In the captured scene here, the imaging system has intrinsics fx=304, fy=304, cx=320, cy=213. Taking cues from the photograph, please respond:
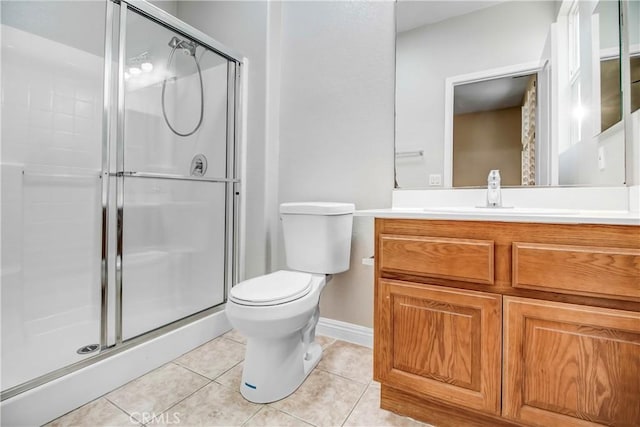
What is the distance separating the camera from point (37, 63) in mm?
1768

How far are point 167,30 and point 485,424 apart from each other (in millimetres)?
2385

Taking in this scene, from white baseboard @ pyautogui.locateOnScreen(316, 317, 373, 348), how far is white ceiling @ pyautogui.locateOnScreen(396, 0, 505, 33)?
1703 millimetres

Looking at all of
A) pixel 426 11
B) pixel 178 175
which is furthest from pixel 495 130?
pixel 178 175

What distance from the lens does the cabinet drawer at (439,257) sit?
1.00 m

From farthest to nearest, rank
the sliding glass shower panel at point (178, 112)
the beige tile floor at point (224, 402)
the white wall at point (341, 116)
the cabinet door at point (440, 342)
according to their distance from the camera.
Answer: the sliding glass shower panel at point (178, 112)
the white wall at point (341, 116)
the beige tile floor at point (224, 402)
the cabinet door at point (440, 342)

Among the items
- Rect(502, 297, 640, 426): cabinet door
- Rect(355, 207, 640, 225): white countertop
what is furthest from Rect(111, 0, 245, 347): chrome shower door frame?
Rect(502, 297, 640, 426): cabinet door

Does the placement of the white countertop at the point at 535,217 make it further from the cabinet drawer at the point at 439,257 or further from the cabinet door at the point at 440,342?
the cabinet door at the point at 440,342

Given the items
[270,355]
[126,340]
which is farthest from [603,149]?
[126,340]

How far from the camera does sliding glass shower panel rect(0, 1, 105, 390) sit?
1.60 m

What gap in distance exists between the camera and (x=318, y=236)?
5.37 feet

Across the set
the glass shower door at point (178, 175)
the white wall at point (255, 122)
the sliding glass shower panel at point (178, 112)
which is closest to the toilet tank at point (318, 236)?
the white wall at point (255, 122)

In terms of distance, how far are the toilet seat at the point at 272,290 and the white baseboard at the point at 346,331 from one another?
54 cm

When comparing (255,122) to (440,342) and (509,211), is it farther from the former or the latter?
(440,342)

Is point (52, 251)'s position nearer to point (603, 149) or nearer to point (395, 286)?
point (395, 286)
